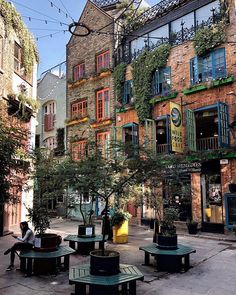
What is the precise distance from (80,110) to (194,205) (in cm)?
1137

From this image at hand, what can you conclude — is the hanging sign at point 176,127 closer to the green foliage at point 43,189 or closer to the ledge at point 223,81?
the ledge at point 223,81

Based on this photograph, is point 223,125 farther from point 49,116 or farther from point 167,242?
point 49,116

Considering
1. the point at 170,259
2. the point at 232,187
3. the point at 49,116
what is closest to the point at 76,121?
the point at 49,116

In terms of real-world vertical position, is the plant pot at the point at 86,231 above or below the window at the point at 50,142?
below

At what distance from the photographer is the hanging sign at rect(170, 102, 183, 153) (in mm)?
14988

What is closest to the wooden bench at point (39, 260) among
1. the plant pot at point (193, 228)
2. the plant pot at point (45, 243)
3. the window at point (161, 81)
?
the plant pot at point (45, 243)

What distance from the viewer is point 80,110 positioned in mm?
22547

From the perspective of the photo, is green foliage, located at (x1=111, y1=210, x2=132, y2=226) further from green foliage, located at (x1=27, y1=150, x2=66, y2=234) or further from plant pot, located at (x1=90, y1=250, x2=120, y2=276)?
plant pot, located at (x1=90, y1=250, x2=120, y2=276)

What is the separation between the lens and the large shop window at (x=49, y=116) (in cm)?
2516

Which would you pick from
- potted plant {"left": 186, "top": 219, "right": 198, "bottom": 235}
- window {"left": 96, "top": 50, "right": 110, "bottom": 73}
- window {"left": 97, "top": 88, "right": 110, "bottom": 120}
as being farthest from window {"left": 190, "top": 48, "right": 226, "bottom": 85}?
potted plant {"left": 186, "top": 219, "right": 198, "bottom": 235}

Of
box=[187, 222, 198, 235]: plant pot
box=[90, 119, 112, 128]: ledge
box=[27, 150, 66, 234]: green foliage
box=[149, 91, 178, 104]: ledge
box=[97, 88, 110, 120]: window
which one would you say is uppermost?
box=[97, 88, 110, 120]: window

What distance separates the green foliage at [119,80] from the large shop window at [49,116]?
7658 mm

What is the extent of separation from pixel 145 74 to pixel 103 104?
14.1 feet

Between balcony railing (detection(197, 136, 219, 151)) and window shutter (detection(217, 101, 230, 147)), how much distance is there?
1071mm
